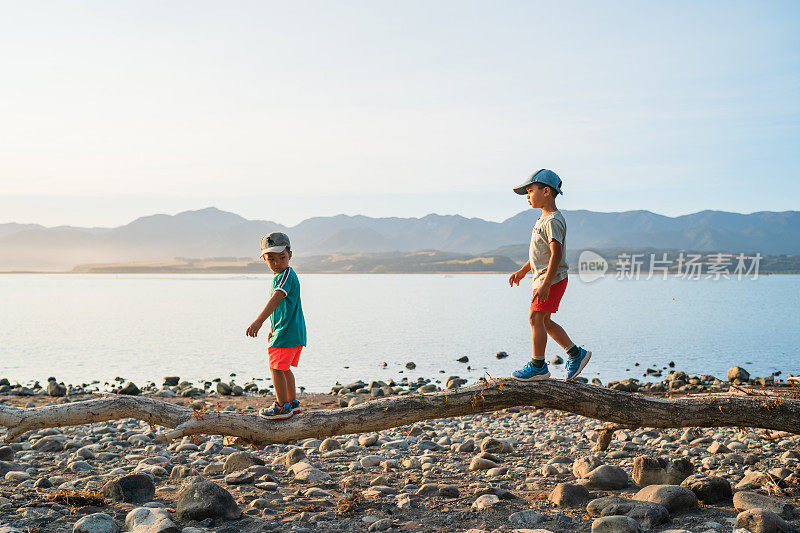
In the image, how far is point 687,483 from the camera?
7598mm

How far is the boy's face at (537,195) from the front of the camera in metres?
7.44

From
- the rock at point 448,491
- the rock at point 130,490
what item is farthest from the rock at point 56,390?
the rock at point 448,491

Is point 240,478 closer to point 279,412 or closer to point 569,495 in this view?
point 279,412

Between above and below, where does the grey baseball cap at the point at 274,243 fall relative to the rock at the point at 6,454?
above

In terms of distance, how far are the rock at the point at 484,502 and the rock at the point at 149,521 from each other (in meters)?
3.36

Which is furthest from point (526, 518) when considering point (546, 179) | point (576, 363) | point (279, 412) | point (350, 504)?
point (546, 179)

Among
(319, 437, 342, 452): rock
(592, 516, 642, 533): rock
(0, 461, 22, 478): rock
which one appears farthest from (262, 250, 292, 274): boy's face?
(0, 461, 22, 478): rock

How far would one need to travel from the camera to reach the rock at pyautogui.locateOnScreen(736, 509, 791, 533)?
20.3 feet

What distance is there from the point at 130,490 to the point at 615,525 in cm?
577

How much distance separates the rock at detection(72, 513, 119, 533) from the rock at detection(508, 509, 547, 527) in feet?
14.1

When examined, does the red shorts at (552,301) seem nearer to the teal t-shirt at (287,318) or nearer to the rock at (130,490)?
the teal t-shirt at (287,318)

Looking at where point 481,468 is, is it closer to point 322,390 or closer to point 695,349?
point 322,390

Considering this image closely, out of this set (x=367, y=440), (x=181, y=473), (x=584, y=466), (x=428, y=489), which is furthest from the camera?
(x=367, y=440)

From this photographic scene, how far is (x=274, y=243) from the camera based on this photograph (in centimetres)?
781
